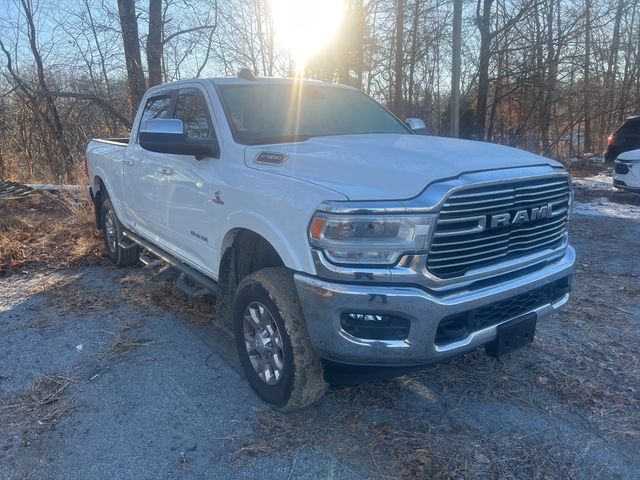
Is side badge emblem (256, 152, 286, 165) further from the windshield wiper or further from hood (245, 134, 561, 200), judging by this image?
the windshield wiper

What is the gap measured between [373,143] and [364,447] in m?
1.89

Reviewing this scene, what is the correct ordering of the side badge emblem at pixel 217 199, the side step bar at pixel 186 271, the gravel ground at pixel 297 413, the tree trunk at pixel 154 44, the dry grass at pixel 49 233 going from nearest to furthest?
1. the gravel ground at pixel 297 413
2. the side badge emblem at pixel 217 199
3. the side step bar at pixel 186 271
4. the dry grass at pixel 49 233
5. the tree trunk at pixel 154 44

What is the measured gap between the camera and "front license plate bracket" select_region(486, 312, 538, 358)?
9.40ft

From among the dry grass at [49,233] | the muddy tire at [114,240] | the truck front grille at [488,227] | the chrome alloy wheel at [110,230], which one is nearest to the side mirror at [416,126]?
the truck front grille at [488,227]

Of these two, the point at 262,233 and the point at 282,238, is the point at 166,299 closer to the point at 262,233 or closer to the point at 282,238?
the point at 262,233

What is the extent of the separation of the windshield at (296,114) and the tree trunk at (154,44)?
35.4ft

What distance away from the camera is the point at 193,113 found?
4324 millimetres

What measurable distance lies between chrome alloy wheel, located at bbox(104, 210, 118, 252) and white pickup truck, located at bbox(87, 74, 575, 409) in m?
2.44

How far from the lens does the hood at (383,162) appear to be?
2662 millimetres

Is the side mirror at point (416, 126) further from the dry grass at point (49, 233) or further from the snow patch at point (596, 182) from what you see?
the snow patch at point (596, 182)

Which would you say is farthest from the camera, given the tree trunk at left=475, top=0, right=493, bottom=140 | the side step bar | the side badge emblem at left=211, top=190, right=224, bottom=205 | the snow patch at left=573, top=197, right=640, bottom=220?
the tree trunk at left=475, top=0, right=493, bottom=140

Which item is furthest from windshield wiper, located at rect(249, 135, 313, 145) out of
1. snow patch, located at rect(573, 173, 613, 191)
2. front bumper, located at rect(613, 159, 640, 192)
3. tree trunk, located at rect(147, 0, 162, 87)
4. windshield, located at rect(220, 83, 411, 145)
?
tree trunk, located at rect(147, 0, 162, 87)

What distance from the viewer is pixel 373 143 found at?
3551mm

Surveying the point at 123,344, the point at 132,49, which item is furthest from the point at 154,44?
the point at 123,344
